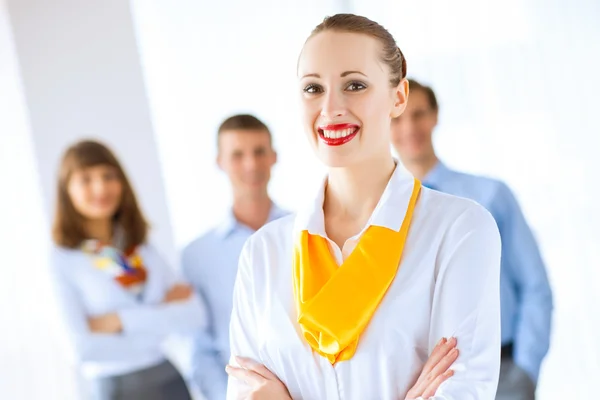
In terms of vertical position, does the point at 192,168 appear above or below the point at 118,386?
above

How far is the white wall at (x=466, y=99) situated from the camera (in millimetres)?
4113

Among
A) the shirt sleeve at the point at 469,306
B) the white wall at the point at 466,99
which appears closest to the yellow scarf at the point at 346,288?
the shirt sleeve at the point at 469,306

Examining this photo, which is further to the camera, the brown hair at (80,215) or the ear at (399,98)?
the brown hair at (80,215)

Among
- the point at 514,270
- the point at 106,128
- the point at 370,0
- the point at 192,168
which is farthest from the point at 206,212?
the point at 514,270

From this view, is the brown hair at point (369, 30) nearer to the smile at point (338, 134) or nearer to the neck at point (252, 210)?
the smile at point (338, 134)

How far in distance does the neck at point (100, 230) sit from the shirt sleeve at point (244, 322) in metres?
1.80

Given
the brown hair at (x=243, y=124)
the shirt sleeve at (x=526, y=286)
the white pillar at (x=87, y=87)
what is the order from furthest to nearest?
the white pillar at (x=87, y=87) < the brown hair at (x=243, y=124) < the shirt sleeve at (x=526, y=286)

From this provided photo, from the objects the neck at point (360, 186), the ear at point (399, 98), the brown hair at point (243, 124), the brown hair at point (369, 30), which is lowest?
the neck at point (360, 186)

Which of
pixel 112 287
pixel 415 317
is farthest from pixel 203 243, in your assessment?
pixel 415 317

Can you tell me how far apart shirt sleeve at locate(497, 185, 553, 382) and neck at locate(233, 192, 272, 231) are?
2.86ft

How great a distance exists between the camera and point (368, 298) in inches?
63.3

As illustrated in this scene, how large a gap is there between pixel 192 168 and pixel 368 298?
3.64 meters

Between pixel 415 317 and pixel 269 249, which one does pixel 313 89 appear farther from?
pixel 415 317

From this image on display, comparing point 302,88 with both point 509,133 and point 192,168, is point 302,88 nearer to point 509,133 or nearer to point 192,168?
point 509,133
